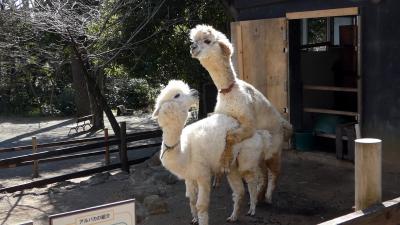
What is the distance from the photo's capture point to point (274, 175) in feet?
20.8

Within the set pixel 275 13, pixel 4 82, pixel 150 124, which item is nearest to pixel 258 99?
pixel 275 13

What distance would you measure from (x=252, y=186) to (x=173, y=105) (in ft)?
5.68

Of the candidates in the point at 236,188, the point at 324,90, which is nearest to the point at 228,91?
the point at 236,188

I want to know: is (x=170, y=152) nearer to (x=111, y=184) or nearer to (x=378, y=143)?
(x=378, y=143)

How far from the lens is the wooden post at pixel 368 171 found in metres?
3.25

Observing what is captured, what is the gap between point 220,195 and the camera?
703 cm

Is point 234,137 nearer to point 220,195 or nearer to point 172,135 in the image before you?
point 172,135

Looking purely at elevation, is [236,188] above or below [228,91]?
below

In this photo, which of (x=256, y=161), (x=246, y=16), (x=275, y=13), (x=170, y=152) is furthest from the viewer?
(x=246, y=16)

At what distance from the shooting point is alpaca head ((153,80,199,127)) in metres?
4.60

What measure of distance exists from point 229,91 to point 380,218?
8.97 ft

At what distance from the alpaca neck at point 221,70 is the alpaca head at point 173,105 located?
937 mm

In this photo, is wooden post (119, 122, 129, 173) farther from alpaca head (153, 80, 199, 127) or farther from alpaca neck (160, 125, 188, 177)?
alpaca head (153, 80, 199, 127)

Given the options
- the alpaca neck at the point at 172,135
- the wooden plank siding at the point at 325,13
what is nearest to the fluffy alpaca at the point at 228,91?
the alpaca neck at the point at 172,135
